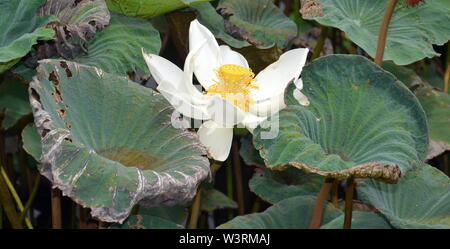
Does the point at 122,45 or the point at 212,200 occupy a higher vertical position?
the point at 122,45

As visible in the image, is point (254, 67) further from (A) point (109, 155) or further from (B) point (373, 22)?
(A) point (109, 155)

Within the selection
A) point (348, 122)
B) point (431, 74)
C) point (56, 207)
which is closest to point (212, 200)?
point (56, 207)

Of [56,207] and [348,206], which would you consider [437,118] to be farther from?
[56,207]

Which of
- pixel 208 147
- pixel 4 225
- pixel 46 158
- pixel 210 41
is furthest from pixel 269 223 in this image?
pixel 4 225

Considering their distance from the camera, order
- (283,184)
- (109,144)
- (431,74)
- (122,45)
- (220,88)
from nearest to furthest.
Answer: (109,144)
(220,88)
(122,45)
(283,184)
(431,74)

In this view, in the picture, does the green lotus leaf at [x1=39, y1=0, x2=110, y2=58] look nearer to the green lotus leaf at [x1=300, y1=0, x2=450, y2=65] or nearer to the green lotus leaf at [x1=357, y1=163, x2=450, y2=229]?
the green lotus leaf at [x1=300, y1=0, x2=450, y2=65]

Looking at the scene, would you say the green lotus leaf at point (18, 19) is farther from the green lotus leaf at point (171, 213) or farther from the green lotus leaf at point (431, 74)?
the green lotus leaf at point (431, 74)
